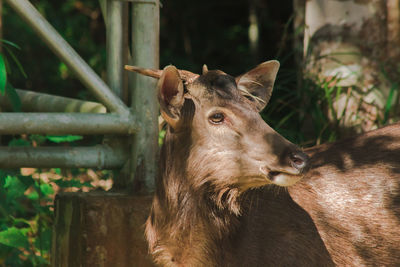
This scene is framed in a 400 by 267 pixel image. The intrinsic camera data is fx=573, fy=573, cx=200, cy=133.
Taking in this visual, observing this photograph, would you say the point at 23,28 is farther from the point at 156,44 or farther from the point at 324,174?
the point at 324,174

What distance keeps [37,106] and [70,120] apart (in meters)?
0.97

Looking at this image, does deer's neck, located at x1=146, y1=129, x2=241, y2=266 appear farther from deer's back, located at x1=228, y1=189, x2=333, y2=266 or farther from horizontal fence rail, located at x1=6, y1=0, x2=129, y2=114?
horizontal fence rail, located at x1=6, y1=0, x2=129, y2=114

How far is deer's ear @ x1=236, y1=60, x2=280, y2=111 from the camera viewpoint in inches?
144

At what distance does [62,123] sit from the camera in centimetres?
385

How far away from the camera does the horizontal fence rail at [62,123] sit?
379 cm

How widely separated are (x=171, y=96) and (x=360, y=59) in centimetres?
270

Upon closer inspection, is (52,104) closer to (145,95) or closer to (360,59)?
(145,95)

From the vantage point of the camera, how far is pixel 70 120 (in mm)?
3869

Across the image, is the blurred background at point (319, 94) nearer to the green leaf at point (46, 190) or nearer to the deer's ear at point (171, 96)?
the green leaf at point (46, 190)

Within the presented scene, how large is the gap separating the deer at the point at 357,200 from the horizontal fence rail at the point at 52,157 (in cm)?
141

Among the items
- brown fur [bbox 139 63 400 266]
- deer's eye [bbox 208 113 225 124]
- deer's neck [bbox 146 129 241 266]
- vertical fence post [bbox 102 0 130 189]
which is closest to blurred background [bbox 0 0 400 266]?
vertical fence post [bbox 102 0 130 189]

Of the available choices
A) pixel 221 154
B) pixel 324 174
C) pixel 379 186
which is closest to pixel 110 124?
pixel 221 154

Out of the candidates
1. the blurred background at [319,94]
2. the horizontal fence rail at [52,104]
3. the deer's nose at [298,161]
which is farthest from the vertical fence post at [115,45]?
the deer's nose at [298,161]

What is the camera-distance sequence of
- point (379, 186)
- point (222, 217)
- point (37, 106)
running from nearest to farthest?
point (222, 217), point (379, 186), point (37, 106)
